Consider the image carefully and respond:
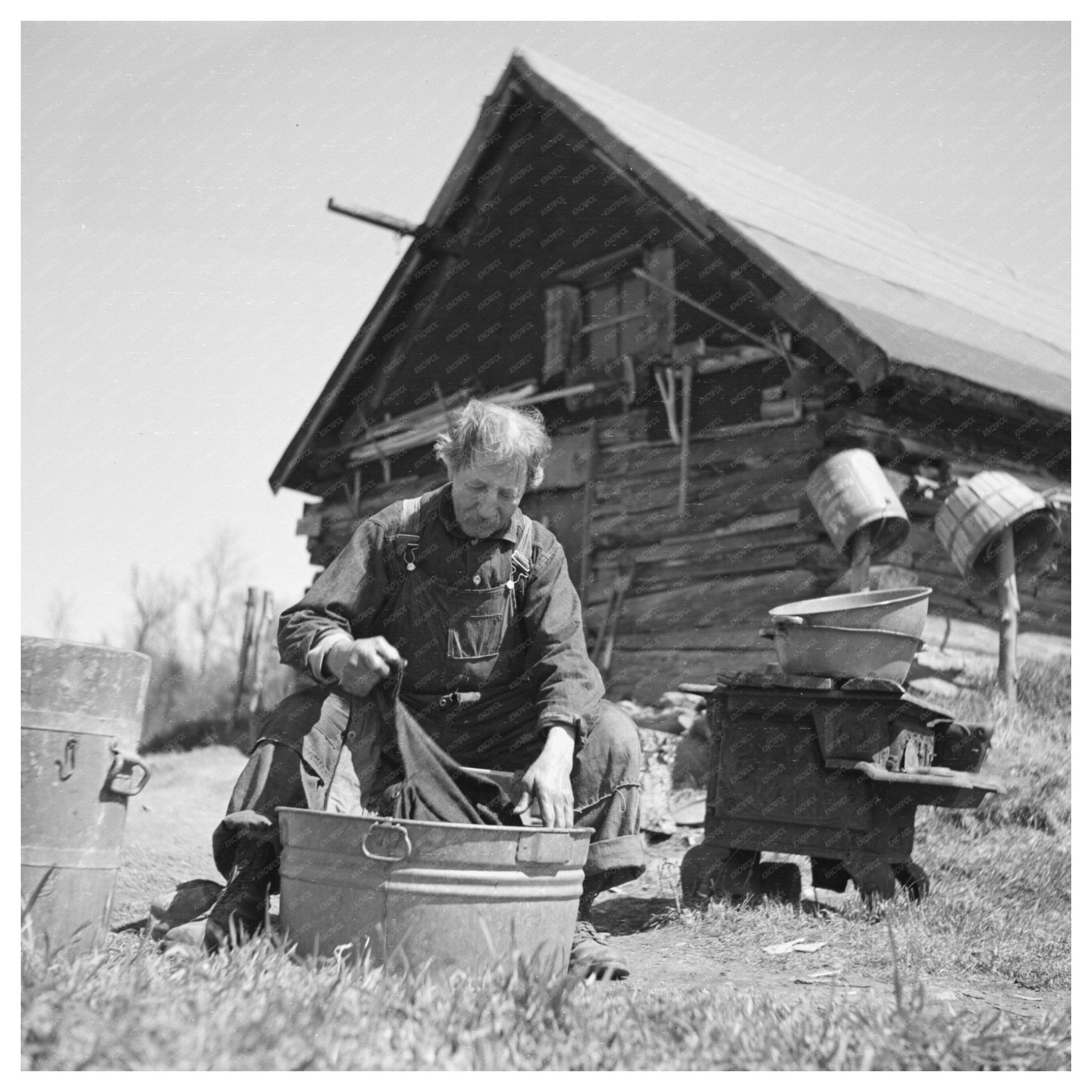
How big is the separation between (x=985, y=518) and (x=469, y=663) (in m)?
5.16

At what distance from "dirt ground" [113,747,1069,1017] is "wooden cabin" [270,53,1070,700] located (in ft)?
11.3

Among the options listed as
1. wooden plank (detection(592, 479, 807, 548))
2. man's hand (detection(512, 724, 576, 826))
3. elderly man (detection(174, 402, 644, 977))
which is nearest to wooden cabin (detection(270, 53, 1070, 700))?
wooden plank (detection(592, 479, 807, 548))

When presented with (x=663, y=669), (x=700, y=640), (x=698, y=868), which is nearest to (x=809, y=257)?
(x=700, y=640)

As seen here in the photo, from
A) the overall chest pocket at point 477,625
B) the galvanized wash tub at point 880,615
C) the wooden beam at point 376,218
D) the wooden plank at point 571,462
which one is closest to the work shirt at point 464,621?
the overall chest pocket at point 477,625

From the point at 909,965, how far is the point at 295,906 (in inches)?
75.6

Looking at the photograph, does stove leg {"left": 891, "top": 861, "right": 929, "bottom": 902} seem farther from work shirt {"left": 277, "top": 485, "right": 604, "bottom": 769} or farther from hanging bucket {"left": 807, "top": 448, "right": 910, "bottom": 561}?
hanging bucket {"left": 807, "top": 448, "right": 910, "bottom": 561}

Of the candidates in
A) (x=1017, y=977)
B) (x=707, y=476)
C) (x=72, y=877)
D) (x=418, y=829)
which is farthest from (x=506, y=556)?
(x=707, y=476)

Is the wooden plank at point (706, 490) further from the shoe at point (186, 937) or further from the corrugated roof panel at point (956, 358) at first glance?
the shoe at point (186, 937)

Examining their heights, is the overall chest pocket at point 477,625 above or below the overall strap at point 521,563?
below

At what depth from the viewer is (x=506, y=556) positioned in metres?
3.54

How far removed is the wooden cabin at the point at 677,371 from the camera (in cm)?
862

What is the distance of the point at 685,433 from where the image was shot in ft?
31.7

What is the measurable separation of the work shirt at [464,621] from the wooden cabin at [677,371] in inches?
181

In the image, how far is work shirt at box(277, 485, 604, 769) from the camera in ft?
11.3
